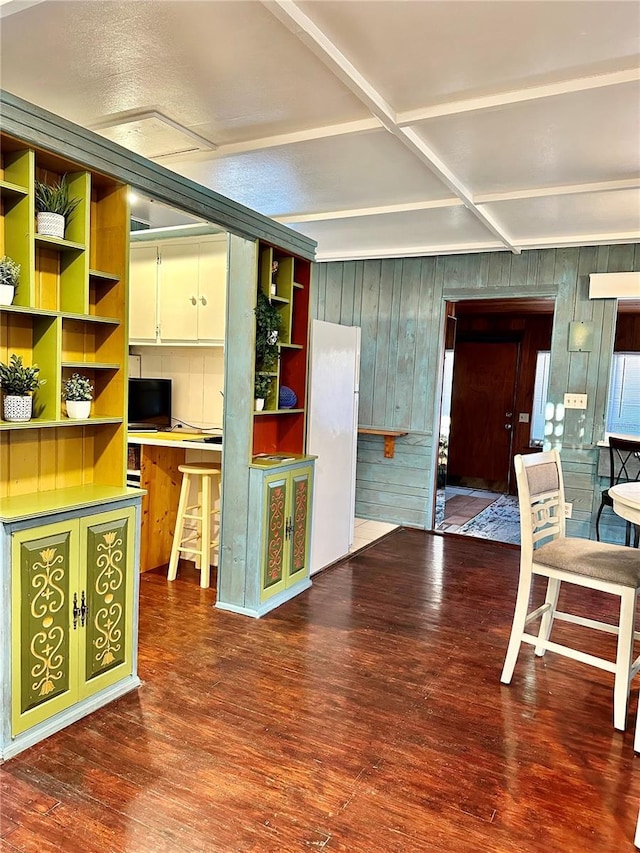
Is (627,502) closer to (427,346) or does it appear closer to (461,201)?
(461,201)

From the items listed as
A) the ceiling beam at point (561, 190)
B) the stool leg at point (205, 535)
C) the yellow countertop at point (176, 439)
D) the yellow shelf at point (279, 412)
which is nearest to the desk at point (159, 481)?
the yellow countertop at point (176, 439)

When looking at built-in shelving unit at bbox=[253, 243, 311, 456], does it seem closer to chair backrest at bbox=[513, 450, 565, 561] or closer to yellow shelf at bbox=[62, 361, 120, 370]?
yellow shelf at bbox=[62, 361, 120, 370]

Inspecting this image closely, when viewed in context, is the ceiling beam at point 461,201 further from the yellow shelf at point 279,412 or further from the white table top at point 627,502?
the white table top at point 627,502

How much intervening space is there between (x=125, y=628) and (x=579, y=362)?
4083 mm

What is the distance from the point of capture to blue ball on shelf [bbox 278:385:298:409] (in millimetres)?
3781

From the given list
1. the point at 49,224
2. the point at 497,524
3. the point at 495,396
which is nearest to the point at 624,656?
the point at 49,224

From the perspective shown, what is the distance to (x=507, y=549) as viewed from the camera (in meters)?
5.09

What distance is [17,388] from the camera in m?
2.14

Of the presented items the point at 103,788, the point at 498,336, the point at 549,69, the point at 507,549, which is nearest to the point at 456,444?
the point at 498,336

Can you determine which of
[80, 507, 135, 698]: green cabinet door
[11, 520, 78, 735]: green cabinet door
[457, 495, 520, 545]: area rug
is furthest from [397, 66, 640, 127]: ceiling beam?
[457, 495, 520, 545]: area rug

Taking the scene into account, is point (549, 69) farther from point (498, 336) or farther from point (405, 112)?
point (498, 336)

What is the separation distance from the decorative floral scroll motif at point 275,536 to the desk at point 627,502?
5.90 feet

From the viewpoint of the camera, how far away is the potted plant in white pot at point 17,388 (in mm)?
2121

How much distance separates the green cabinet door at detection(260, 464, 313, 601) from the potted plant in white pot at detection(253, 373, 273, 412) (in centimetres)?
42
